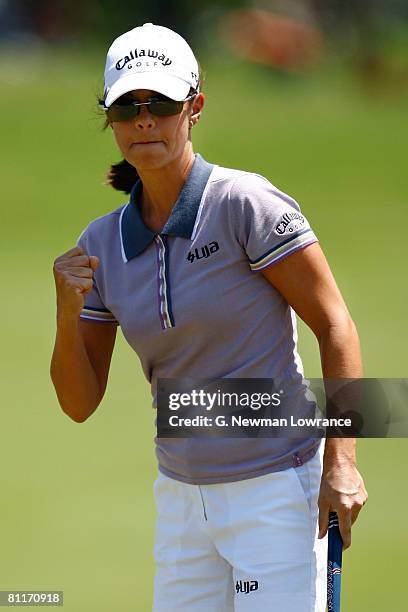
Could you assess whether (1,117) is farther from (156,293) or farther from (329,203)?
(156,293)

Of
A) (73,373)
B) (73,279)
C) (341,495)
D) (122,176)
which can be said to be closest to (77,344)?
(73,373)

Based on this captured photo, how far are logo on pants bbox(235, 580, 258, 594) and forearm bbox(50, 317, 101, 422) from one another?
0.66m

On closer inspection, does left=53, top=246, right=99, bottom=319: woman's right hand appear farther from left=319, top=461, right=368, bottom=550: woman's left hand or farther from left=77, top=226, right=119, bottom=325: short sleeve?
left=319, top=461, right=368, bottom=550: woman's left hand

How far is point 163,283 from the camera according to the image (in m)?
3.29

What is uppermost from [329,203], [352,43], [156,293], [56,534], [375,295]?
[352,43]

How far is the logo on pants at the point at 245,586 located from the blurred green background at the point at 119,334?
1.47 m

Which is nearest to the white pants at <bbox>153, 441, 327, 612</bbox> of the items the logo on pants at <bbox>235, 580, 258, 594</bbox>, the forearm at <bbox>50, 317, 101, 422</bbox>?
the logo on pants at <bbox>235, 580, 258, 594</bbox>

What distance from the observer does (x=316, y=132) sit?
19359 millimetres

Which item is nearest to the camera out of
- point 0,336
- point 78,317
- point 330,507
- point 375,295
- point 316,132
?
point 330,507

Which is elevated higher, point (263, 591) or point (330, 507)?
point (330, 507)

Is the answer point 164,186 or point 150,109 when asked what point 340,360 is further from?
point 150,109

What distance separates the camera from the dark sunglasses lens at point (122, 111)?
3.31 metres

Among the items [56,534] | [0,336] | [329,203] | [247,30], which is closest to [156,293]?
[56,534]

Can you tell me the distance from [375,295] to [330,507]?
8.56 m
